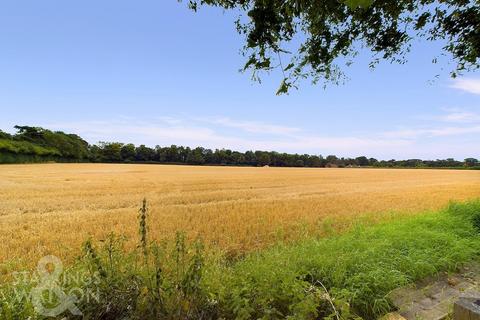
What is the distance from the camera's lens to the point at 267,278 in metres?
4.16

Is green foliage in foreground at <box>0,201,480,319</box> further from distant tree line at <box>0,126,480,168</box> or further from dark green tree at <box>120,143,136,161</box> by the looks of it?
dark green tree at <box>120,143,136,161</box>

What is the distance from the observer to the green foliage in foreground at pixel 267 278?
3.25 m

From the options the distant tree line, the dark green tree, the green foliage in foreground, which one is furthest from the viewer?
the dark green tree

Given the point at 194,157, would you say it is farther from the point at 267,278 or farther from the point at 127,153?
the point at 267,278

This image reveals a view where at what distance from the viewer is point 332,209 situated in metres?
13.0

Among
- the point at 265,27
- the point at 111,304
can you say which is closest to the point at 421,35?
the point at 265,27

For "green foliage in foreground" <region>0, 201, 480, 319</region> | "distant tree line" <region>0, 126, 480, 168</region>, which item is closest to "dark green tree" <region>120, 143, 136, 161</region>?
"distant tree line" <region>0, 126, 480, 168</region>

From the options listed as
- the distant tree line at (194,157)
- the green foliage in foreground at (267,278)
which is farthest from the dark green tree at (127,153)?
the green foliage in foreground at (267,278)

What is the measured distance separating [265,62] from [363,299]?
3496 mm

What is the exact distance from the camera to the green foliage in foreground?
325cm

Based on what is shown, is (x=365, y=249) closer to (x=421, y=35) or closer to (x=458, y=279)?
(x=458, y=279)

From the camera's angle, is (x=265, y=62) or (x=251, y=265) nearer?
(x=265, y=62)

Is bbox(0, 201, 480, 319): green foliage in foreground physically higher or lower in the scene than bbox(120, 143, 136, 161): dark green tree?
lower

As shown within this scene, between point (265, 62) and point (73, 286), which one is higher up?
point (265, 62)
